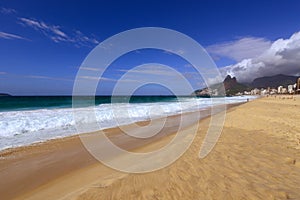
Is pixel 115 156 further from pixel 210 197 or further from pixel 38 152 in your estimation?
pixel 210 197

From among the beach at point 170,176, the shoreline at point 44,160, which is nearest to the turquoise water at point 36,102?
the shoreline at point 44,160

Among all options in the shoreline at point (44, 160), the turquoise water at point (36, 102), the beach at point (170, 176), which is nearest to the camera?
the beach at point (170, 176)

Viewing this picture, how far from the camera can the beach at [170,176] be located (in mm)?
3432

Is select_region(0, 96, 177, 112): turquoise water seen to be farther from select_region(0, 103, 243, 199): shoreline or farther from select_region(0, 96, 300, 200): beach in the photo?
select_region(0, 96, 300, 200): beach

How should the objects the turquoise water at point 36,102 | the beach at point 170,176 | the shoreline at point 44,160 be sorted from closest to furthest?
the beach at point 170,176
the shoreline at point 44,160
the turquoise water at point 36,102

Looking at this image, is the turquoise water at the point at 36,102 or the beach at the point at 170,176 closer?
the beach at the point at 170,176

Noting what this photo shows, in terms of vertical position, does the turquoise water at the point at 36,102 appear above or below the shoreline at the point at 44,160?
above

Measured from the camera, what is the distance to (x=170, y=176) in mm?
4148

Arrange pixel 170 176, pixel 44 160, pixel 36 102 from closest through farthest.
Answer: pixel 170 176, pixel 44 160, pixel 36 102

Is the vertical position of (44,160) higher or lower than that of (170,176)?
lower

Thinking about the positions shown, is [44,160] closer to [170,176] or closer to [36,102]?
[170,176]

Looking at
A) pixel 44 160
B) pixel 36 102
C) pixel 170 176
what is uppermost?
pixel 36 102

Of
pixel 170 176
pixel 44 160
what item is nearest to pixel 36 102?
pixel 44 160

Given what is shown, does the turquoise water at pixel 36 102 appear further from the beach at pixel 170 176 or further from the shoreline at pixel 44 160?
the beach at pixel 170 176
